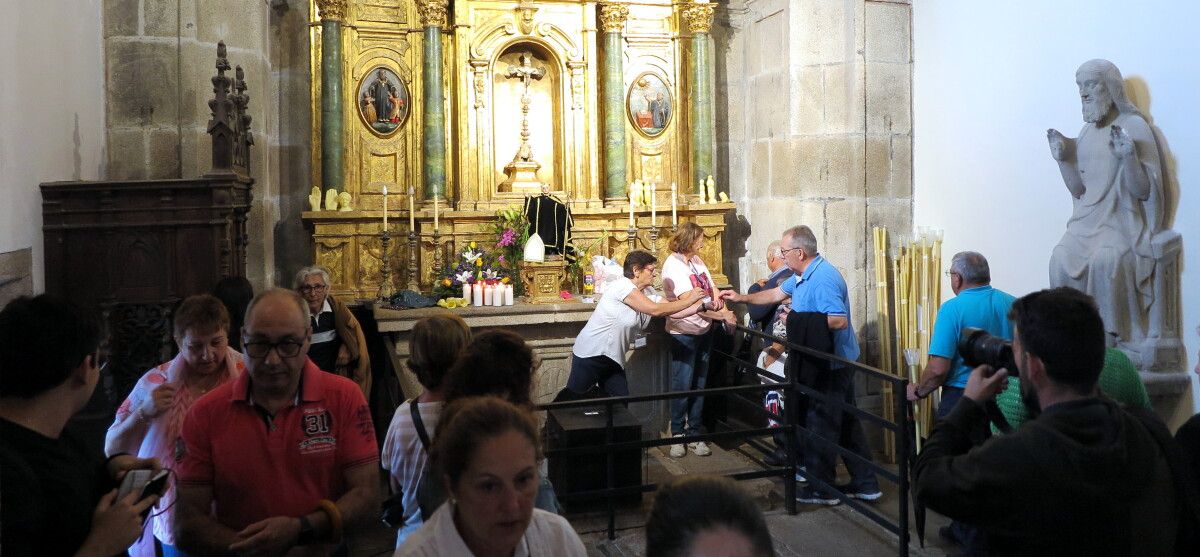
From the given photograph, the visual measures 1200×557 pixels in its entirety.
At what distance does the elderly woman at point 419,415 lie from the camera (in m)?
3.20

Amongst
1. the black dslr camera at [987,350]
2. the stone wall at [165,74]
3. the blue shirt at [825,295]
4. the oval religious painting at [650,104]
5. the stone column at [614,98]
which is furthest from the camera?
the oval religious painting at [650,104]

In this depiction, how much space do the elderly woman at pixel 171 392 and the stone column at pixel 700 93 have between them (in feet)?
22.5

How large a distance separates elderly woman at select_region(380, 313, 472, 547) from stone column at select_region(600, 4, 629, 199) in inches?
260

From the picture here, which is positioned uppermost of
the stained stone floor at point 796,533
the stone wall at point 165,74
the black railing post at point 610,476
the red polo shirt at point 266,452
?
the stone wall at point 165,74

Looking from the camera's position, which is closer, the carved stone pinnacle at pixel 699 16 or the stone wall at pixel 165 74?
the stone wall at pixel 165 74

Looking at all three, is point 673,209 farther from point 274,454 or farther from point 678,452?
point 274,454

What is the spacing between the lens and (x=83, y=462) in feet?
7.66

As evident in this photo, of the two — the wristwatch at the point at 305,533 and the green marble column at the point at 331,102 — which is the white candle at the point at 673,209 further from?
the wristwatch at the point at 305,533

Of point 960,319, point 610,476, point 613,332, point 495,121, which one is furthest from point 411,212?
point 960,319

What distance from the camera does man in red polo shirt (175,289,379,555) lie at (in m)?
2.84

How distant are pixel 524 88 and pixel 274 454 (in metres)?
7.45

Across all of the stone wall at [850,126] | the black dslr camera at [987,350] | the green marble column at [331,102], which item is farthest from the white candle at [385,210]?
the black dslr camera at [987,350]

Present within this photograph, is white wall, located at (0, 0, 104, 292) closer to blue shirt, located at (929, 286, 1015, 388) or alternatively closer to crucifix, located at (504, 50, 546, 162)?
crucifix, located at (504, 50, 546, 162)

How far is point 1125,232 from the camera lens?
20.0 ft
